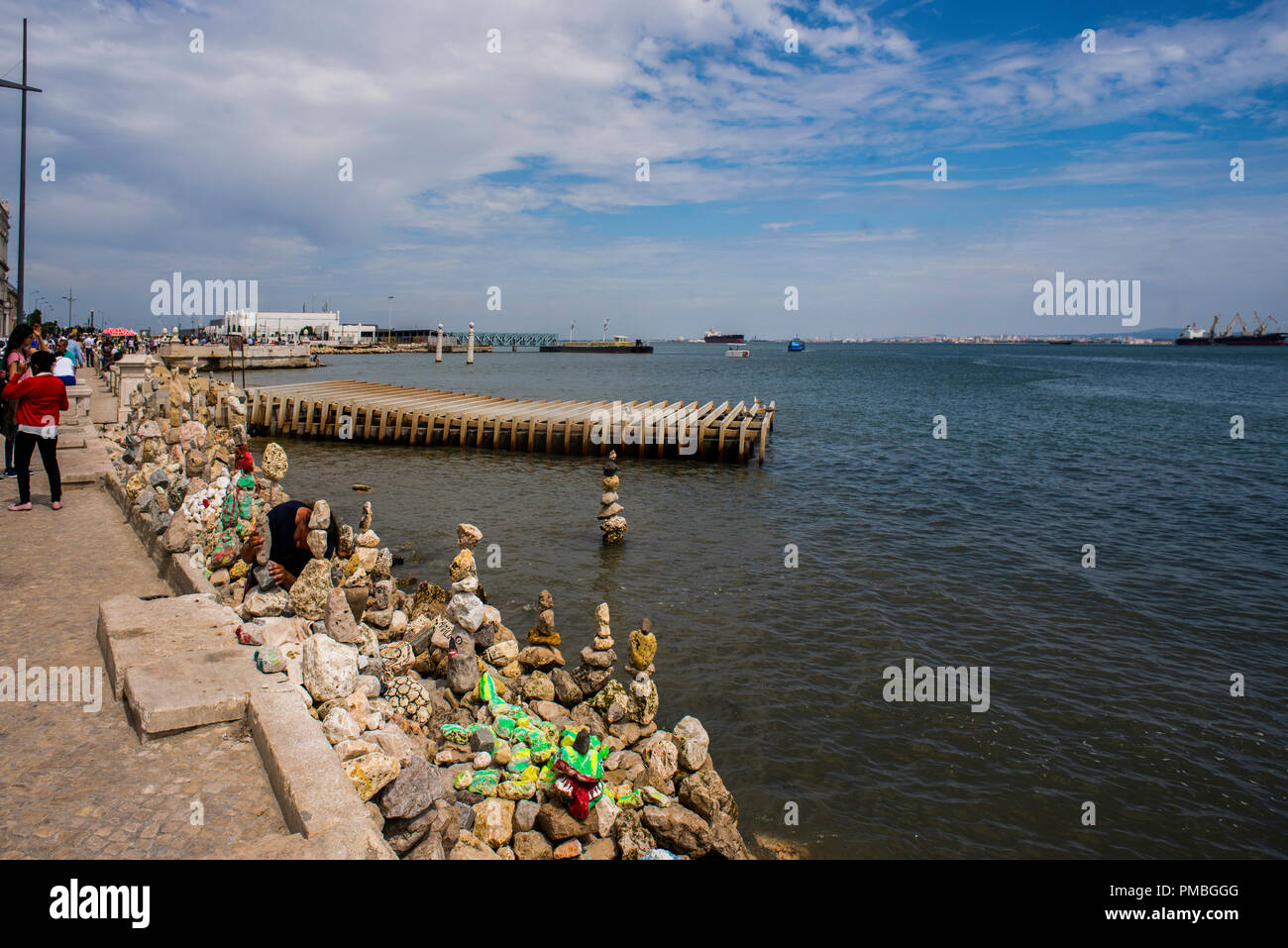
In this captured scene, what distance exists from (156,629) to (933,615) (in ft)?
38.2

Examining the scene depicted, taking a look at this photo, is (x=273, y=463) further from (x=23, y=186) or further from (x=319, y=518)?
(x=23, y=186)

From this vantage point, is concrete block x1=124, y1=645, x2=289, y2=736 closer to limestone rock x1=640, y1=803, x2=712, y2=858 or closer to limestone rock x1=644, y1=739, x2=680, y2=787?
limestone rock x1=640, y1=803, x2=712, y2=858

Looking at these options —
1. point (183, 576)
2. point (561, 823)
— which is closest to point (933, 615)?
point (561, 823)

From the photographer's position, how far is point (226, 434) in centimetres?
1889

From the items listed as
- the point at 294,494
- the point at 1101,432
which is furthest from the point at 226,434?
the point at 1101,432

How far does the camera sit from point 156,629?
22.8 feet

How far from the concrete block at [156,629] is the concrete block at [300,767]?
1135 millimetres

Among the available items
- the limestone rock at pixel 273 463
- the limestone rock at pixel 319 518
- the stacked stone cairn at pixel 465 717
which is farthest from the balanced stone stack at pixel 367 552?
the limestone rock at pixel 273 463

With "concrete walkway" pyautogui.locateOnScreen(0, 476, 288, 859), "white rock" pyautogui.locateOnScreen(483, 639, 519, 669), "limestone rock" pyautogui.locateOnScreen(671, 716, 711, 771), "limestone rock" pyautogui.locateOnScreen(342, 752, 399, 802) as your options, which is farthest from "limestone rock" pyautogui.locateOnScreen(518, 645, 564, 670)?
"concrete walkway" pyautogui.locateOnScreen(0, 476, 288, 859)

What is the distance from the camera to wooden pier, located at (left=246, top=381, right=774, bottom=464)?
2912cm

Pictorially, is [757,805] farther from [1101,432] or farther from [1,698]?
[1101,432]
